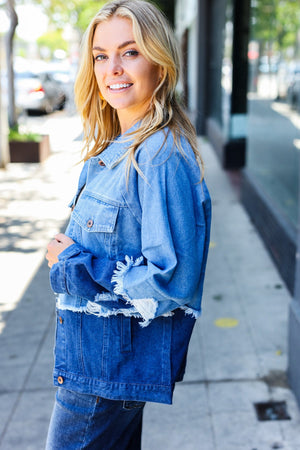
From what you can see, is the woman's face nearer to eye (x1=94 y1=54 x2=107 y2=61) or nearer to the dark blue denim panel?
eye (x1=94 y1=54 x2=107 y2=61)

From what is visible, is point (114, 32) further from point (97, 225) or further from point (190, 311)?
point (190, 311)

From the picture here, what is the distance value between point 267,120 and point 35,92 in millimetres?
15704

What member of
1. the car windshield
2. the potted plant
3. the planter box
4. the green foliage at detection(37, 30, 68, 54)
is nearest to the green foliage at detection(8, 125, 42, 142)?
the potted plant

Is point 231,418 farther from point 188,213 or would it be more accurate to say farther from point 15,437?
point 188,213

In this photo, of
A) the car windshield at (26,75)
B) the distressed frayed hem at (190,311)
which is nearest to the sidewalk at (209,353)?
the distressed frayed hem at (190,311)

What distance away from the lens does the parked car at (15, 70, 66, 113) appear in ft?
68.3

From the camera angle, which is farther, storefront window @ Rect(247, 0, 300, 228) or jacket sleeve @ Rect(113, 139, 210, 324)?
storefront window @ Rect(247, 0, 300, 228)

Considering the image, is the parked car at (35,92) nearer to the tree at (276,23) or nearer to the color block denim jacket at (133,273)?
the tree at (276,23)

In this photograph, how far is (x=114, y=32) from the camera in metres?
1.70

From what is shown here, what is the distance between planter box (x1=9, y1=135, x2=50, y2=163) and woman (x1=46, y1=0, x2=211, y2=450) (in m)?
9.91

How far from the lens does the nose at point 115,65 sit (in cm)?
171

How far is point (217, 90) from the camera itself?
13.0 m

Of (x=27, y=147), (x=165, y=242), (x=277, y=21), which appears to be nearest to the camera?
(x=165, y=242)

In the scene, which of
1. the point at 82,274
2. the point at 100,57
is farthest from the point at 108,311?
the point at 100,57
